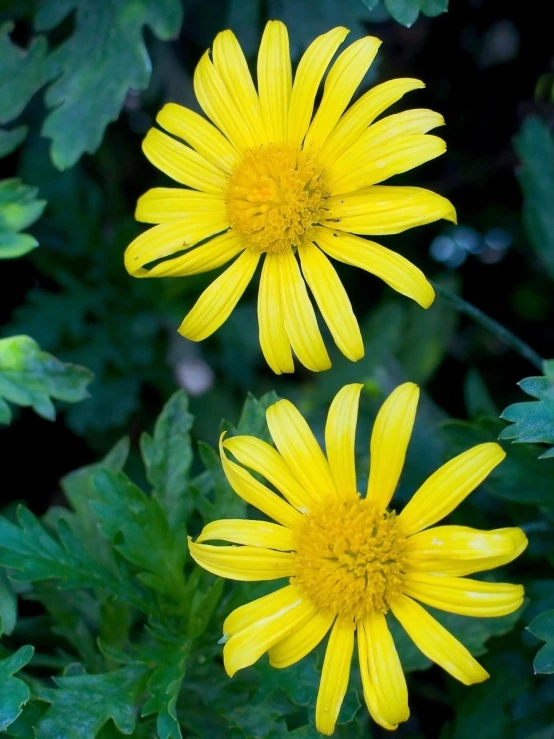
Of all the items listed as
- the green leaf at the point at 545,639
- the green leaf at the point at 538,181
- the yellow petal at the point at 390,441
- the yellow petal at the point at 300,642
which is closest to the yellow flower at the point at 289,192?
the yellow petal at the point at 390,441

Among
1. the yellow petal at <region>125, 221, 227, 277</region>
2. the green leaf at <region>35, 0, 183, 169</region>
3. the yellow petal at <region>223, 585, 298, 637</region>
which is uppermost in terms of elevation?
the green leaf at <region>35, 0, 183, 169</region>

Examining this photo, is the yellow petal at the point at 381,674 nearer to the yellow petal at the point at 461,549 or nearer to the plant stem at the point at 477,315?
the yellow petal at the point at 461,549

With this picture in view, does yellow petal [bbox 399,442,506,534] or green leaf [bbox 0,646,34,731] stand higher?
yellow petal [bbox 399,442,506,534]

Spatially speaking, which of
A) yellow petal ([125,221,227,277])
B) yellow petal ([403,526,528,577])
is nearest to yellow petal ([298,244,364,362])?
yellow petal ([125,221,227,277])

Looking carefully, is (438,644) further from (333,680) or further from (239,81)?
(239,81)

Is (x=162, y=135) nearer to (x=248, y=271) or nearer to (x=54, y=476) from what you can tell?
(x=248, y=271)

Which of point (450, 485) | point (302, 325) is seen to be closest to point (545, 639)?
point (450, 485)

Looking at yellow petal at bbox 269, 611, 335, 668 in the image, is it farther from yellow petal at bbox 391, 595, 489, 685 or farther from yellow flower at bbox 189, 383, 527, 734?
yellow petal at bbox 391, 595, 489, 685
